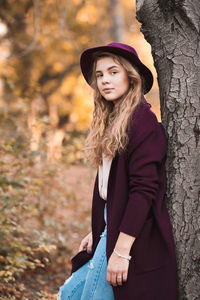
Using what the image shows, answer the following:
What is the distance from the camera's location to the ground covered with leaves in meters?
3.46

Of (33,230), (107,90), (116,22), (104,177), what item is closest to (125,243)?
(104,177)

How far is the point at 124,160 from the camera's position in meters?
2.17

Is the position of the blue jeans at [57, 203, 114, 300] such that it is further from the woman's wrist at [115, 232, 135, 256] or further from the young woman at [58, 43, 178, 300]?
the woman's wrist at [115, 232, 135, 256]

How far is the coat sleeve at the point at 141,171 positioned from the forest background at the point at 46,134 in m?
0.81

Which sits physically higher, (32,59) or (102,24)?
(102,24)

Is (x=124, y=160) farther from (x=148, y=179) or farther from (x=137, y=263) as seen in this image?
(x=137, y=263)

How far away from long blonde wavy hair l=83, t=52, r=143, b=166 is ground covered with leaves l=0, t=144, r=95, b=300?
137 centimetres

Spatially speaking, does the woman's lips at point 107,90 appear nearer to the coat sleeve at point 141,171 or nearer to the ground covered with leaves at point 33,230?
the coat sleeve at point 141,171

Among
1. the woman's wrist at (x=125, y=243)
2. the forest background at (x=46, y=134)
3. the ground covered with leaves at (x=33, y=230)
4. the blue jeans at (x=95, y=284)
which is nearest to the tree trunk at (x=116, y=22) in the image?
the forest background at (x=46, y=134)

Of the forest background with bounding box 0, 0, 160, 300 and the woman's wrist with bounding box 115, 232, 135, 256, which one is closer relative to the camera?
the woman's wrist with bounding box 115, 232, 135, 256

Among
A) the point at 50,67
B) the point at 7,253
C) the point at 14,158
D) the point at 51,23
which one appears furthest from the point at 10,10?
the point at 7,253

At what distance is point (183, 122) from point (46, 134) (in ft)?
10.5

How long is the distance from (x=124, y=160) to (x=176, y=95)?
1.85ft

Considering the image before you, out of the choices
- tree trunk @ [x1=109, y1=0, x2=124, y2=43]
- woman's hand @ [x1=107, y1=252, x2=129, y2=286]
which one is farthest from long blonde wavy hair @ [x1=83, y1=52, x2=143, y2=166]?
tree trunk @ [x1=109, y1=0, x2=124, y2=43]
